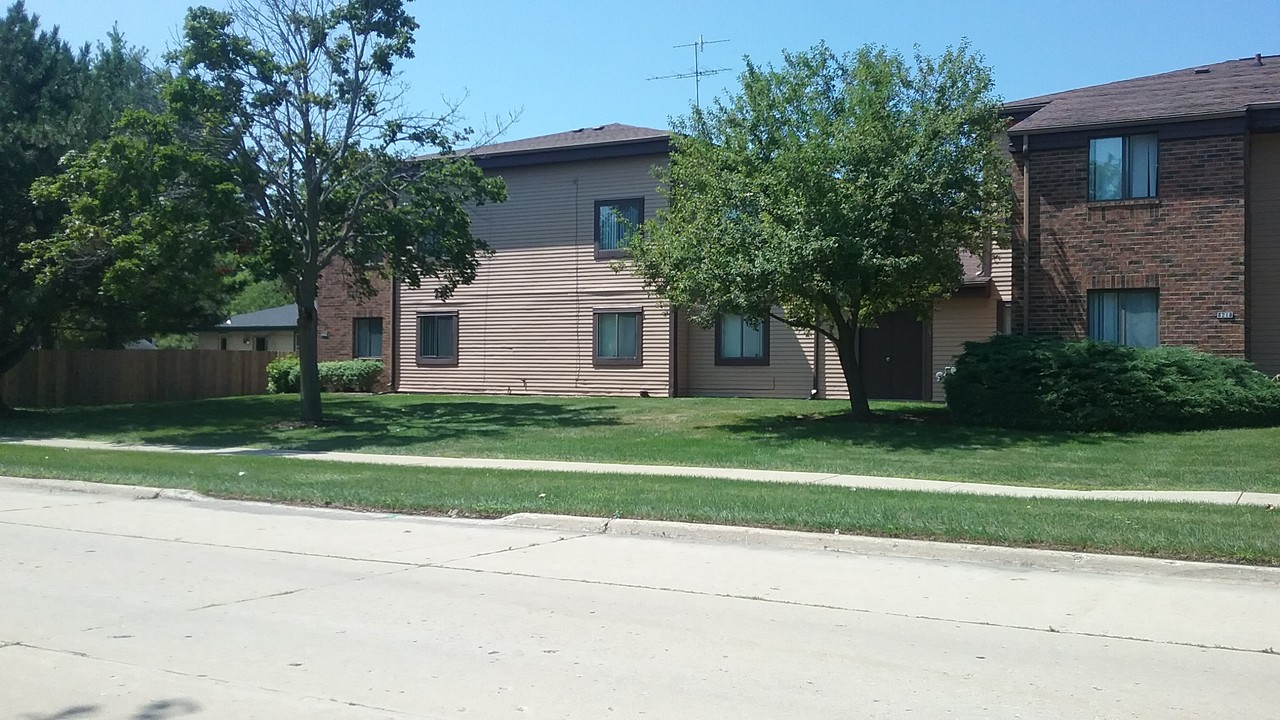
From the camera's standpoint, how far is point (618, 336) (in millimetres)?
30078

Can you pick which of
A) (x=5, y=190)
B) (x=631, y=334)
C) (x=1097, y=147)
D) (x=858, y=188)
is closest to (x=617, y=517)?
(x=858, y=188)

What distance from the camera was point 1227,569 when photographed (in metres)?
8.70

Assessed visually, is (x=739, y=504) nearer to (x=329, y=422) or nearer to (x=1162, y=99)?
(x=329, y=422)

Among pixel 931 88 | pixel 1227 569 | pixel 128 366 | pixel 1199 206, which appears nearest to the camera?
pixel 1227 569

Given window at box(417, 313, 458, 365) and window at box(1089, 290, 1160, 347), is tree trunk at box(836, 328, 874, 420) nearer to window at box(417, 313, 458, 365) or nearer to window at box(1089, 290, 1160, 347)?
window at box(1089, 290, 1160, 347)

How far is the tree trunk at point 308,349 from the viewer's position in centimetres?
2478

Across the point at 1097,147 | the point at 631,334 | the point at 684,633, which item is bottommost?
the point at 684,633

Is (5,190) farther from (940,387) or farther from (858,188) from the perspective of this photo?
(940,387)

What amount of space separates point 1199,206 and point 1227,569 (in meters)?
16.0

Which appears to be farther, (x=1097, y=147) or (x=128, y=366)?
(x=128, y=366)

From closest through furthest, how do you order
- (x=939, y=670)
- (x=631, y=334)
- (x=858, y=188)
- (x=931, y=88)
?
(x=939, y=670), (x=858, y=188), (x=931, y=88), (x=631, y=334)

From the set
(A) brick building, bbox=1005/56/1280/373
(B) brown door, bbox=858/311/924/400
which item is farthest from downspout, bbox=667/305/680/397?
(A) brick building, bbox=1005/56/1280/373

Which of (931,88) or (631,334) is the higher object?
(931,88)

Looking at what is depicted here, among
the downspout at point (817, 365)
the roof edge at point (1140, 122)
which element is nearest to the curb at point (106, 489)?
the downspout at point (817, 365)
